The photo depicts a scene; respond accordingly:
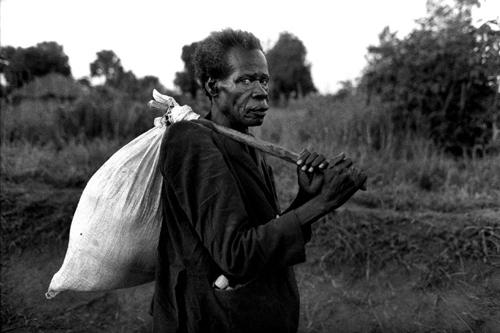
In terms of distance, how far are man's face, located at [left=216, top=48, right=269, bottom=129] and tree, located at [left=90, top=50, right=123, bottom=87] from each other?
21.9ft

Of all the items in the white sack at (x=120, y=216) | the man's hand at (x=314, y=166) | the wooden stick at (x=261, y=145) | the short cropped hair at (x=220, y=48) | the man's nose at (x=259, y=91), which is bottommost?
the white sack at (x=120, y=216)

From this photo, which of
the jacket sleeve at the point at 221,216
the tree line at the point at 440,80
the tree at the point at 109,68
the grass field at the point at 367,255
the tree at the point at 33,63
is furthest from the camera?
the tree at the point at 109,68

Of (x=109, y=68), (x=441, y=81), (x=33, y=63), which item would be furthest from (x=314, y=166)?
(x=33, y=63)

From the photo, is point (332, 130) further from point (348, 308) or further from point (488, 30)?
point (348, 308)

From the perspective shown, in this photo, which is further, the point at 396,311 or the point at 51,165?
the point at 51,165

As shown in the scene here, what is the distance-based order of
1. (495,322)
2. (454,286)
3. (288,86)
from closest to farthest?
(495,322)
(454,286)
(288,86)

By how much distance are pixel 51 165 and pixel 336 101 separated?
3734 millimetres

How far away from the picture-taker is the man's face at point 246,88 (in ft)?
5.87

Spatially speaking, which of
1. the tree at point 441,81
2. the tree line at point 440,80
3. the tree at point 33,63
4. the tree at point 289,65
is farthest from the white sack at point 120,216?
the tree at point 289,65

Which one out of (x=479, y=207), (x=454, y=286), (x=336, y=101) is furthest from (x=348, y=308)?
(x=336, y=101)

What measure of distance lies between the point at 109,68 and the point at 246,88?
25.1ft

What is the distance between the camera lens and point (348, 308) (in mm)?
4320

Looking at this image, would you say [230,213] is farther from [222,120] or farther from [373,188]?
[373,188]

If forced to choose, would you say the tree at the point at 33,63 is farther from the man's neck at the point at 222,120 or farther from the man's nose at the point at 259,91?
the man's nose at the point at 259,91
